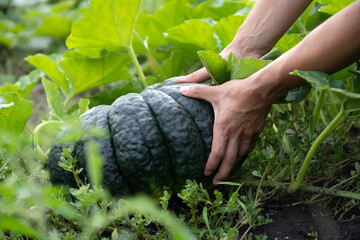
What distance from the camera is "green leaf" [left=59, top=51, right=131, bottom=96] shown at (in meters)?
2.32

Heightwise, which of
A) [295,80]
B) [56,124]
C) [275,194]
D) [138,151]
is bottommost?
[275,194]

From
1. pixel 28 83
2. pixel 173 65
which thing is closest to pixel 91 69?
pixel 28 83

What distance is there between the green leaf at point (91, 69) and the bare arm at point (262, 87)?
0.85 meters

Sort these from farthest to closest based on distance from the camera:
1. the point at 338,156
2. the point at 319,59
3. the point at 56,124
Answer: the point at 56,124, the point at 338,156, the point at 319,59

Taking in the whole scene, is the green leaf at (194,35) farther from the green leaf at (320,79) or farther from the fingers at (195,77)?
the green leaf at (320,79)

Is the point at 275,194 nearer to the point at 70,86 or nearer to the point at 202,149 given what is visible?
the point at 202,149

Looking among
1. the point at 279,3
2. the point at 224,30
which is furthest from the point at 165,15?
the point at 279,3

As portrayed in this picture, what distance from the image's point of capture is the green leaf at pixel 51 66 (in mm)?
2363

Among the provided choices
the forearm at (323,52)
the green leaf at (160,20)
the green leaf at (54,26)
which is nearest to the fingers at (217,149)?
the forearm at (323,52)

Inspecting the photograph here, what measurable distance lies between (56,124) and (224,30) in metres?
1.01

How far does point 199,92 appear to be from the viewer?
5.38 feet

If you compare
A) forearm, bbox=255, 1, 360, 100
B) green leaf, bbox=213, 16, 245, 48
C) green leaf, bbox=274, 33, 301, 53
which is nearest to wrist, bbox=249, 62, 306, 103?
forearm, bbox=255, 1, 360, 100

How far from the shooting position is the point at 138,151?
1543 millimetres

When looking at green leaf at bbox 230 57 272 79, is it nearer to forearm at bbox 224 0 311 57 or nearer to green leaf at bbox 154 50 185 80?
forearm at bbox 224 0 311 57
